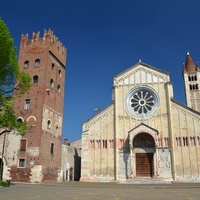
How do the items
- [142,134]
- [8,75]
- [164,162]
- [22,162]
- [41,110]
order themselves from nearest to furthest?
1. [8,75]
2. [22,162]
3. [164,162]
4. [41,110]
5. [142,134]

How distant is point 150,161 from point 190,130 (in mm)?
6774

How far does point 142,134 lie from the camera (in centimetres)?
3189

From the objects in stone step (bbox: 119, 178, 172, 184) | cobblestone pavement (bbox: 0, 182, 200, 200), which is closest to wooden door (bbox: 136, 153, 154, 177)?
stone step (bbox: 119, 178, 172, 184)

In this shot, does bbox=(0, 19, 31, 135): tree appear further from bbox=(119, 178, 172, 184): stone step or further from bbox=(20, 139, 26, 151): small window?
bbox=(119, 178, 172, 184): stone step

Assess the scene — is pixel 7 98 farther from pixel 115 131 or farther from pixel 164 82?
pixel 164 82

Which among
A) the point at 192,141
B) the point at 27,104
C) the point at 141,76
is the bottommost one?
the point at 192,141

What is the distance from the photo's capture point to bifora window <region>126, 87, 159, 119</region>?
1315 inches

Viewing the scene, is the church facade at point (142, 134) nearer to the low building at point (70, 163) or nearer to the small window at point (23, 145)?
the low building at point (70, 163)

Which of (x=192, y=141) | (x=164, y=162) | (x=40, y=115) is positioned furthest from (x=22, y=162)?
(x=192, y=141)

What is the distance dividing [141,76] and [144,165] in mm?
13140

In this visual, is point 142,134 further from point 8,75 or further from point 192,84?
point 192,84

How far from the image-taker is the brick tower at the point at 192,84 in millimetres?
66062

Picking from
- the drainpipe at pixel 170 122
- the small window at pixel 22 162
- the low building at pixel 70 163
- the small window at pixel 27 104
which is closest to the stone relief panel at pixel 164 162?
the drainpipe at pixel 170 122

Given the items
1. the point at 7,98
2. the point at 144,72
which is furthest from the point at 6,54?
the point at 144,72
